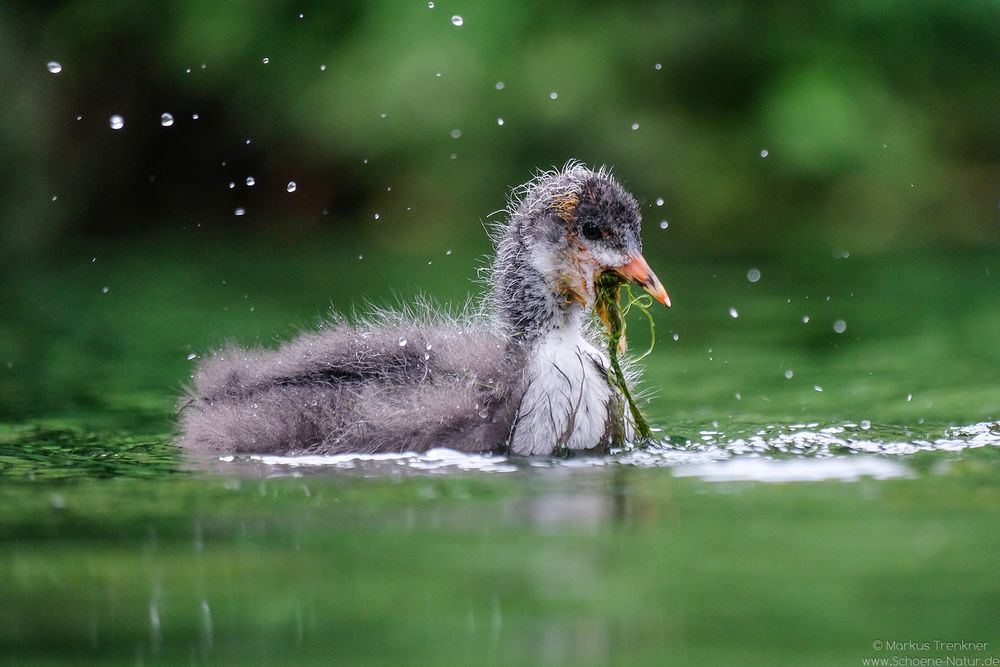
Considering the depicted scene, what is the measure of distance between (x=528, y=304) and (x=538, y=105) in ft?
39.3

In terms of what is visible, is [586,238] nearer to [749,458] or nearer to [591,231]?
[591,231]

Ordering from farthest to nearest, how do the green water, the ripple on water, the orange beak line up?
the orange beak → the ripple on water → the green water

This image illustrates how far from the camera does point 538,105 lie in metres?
20.2

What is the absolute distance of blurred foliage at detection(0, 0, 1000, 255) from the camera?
782 inches

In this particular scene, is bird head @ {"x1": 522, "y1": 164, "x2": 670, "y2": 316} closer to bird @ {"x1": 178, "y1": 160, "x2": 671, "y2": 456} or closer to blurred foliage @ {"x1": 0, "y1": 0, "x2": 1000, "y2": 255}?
bird @ {"x1": 178, "y1": 160, "x2": 671, "y2": 456}

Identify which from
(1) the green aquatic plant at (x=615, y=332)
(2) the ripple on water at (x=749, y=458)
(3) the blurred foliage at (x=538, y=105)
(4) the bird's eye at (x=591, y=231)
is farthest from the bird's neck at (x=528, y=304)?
(3) the blurred foliage at (x=538, y=105)

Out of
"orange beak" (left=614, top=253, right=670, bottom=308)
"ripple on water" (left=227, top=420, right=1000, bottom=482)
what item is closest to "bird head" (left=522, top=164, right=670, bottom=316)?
"orange beak" (left=614, top=253, right=670, bottom=308)

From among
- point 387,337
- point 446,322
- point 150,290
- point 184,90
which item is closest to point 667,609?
point 387,337

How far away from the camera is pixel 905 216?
20062 mm

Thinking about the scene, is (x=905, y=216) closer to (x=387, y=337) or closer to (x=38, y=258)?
(x=38, y=258)

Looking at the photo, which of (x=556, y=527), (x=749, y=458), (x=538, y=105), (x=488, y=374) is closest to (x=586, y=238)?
(x=488, y=374)

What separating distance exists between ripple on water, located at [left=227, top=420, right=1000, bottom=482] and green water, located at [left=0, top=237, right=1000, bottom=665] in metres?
0.03

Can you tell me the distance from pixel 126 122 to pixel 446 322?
44.8ft

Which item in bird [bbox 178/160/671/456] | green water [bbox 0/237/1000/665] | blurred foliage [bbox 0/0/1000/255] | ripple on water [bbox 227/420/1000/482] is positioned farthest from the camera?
blurred foliage [bbox 0/0/1000/255]
